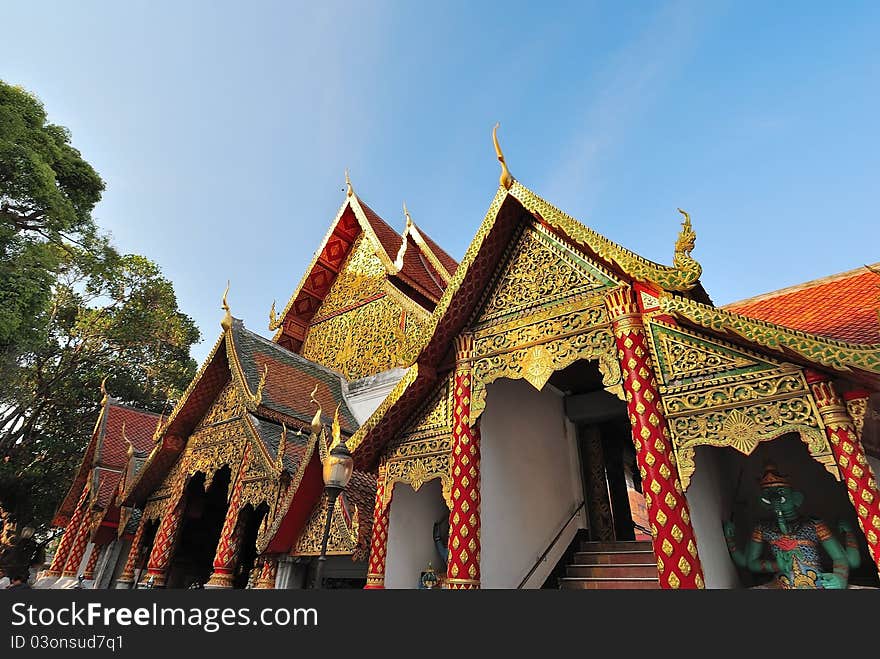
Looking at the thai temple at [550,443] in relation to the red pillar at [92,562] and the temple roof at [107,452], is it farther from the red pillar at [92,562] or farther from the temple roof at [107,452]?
the temple roof at [107,452]

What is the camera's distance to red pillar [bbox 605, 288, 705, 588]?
3.33m

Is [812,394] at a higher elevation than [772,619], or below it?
higher

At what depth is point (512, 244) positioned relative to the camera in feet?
17.3

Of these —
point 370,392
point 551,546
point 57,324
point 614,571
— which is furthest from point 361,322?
point 57,324

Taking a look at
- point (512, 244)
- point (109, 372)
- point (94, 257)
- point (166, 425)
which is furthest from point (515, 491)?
point (109, 372)

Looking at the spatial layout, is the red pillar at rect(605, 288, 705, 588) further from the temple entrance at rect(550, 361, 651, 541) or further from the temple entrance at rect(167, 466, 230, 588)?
the temple entrance at rect(167, 466, 230, 588)

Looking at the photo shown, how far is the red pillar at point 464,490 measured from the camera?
4242 mm

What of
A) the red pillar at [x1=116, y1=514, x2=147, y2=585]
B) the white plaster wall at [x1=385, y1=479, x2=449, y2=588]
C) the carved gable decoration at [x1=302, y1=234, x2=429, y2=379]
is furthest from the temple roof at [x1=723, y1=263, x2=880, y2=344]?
the red pillar at [x1=116, y1=514, x2=147, y2=585]

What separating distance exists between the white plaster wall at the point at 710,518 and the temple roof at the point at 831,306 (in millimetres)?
1540

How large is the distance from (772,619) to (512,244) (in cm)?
409

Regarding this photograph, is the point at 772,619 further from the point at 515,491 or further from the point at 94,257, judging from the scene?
the point at 94,257

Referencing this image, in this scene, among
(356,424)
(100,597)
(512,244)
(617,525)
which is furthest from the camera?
(356,424)

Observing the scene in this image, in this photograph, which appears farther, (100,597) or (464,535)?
(464,535)

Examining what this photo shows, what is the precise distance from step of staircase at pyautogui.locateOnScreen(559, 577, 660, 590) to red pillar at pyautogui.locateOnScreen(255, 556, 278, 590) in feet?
11.1
